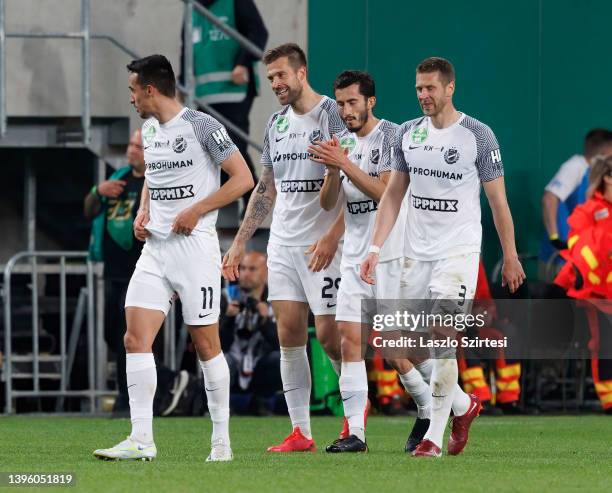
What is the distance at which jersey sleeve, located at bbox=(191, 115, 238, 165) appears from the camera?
865cm

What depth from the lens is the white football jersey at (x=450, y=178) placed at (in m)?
9.08

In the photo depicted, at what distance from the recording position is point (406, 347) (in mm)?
9758

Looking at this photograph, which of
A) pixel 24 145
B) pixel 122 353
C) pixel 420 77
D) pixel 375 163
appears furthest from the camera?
pixel 24 145

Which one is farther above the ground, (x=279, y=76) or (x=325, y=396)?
(x=279, y=76)

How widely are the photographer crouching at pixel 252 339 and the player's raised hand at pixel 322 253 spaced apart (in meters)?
4.39

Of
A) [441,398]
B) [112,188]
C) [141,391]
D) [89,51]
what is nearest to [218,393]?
[141,391]

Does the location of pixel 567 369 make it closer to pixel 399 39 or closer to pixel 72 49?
pixel 399 39

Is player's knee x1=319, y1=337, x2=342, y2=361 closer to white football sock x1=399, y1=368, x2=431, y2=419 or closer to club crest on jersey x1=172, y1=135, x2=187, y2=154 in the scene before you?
white football sock x1=399, y1=368, x2=431, y2=419

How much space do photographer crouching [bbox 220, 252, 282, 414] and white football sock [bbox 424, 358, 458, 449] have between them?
5052 millimetres

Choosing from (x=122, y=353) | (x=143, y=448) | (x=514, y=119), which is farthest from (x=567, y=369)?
(x=143, y=448)

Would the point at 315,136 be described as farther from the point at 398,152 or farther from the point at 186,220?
the point at 186,220

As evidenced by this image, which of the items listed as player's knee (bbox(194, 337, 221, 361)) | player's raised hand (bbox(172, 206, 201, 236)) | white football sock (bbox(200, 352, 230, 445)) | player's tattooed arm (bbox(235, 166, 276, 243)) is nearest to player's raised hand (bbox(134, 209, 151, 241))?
player's raised hand (bbox(172, 206, 201, 236))

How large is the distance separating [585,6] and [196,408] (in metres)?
5.73

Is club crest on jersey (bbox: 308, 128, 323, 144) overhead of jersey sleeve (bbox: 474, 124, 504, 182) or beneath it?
overhead
